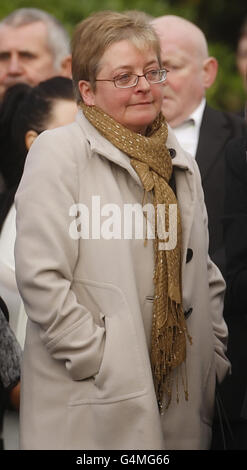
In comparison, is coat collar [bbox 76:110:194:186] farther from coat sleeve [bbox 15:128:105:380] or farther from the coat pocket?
the coat pocket

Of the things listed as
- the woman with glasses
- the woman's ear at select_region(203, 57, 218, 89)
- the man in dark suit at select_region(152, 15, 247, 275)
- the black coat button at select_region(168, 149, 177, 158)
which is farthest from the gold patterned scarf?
the woman's ear at select_region(203, 57, 218, 89)

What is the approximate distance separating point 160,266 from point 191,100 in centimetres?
220

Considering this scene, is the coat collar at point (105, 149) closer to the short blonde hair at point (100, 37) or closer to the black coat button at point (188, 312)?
the short blonde hair at point (100, 37)

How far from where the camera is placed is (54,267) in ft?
11.7

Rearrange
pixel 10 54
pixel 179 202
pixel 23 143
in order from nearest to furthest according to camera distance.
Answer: pixel 179 202 → pixel 23 143 → pixel 10 54

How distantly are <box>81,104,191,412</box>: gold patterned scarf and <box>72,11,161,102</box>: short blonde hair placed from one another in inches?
5.9

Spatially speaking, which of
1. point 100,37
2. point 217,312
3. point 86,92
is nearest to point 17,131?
point 86,92

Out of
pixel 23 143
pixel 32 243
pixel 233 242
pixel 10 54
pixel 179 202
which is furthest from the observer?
pixel 10 54

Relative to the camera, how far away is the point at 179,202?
3902mm

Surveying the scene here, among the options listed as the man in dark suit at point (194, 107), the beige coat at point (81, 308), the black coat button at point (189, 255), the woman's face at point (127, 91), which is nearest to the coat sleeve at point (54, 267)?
the beige coat at point (81, 308)

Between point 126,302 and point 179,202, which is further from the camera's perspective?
point 179,202
